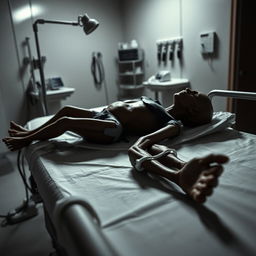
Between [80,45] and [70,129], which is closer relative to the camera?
[70,129]

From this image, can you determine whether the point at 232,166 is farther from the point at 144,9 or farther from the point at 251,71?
the point at 144,9

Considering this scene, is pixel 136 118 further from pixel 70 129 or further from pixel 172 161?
pixel 172 161

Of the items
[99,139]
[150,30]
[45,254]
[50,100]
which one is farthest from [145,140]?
[150,30]

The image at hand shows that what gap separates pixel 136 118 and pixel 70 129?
0.42m

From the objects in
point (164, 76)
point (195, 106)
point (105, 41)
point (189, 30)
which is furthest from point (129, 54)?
point (195, 106)

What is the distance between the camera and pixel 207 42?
8.72 ft

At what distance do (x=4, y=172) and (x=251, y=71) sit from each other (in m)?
2.91

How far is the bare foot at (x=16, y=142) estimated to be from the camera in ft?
4.59

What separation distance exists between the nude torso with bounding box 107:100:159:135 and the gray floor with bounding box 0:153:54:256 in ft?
3.05

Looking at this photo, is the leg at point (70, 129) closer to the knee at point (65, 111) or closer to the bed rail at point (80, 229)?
the knee at point (65, 111)

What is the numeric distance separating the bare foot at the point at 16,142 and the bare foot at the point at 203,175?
1.01 metres

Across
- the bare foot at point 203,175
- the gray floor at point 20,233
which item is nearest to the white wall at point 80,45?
the gray floor at point 20,233

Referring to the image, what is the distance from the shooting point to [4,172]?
103 inches

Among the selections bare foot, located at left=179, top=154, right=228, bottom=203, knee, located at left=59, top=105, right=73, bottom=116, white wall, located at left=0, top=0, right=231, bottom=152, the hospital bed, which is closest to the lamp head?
knee, located at left=59, top=105, right=73, bottom=116
